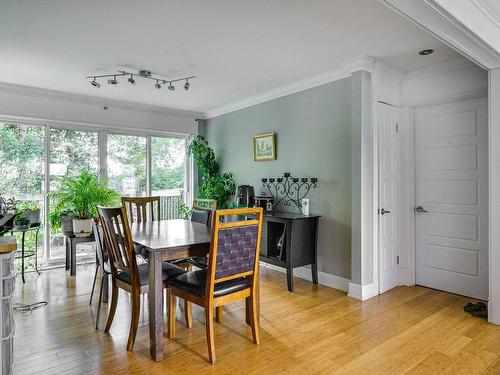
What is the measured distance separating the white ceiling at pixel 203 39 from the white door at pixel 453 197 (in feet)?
2.16

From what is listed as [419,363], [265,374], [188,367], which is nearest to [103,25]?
[188,367]

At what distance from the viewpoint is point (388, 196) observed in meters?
3.66

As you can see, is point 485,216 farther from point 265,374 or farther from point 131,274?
point 131,274

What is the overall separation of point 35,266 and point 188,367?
10.8 ft

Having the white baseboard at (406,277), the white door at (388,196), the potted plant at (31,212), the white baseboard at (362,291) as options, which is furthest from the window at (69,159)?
the white baseboard at (406,277)

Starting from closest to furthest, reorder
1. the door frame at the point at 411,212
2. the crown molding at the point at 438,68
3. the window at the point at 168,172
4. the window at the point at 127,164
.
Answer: the crown molding at the point at 438,68, the door frame at the point at 411,212, the window at the point at 127,164, the window at the point at 168,172

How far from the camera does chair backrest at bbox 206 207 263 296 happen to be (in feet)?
7.20

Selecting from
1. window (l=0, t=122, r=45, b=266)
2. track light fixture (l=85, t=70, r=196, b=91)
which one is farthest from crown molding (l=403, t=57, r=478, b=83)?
window (l=0, t=122, r=45, b=266)

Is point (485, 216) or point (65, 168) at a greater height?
point (65, 168)

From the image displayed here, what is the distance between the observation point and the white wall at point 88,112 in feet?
14.0

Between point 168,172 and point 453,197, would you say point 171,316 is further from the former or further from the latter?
point 168,172

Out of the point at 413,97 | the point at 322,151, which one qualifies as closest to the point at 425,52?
the point at 413,97

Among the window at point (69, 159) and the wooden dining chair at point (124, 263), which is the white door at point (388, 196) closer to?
the wooden dining chair at point (124, 263)

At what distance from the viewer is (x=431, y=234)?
3658 millimetres
